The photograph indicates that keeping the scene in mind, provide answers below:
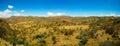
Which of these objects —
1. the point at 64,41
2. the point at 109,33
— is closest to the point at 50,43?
the point at 64,41

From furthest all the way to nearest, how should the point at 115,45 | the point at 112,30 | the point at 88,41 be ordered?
the point at 112,30 → the point at 88,41 → the point at 115,45

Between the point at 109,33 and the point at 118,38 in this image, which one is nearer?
the point at 118,38

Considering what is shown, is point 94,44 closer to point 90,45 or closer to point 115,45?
point 90,45

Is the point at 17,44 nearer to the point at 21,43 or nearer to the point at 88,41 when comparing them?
the point at 21,43

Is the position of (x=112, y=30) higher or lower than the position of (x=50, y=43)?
higher

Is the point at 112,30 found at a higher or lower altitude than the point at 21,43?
higher

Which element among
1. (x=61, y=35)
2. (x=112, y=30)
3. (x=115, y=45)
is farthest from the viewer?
(x=61, y=35)

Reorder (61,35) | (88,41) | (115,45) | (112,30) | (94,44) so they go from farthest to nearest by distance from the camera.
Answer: (61,35), (112,30), (88,41), (94,44), (115,45)

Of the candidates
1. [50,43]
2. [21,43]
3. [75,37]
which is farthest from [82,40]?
[21,43]

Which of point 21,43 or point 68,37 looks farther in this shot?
point 68,37
